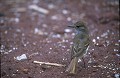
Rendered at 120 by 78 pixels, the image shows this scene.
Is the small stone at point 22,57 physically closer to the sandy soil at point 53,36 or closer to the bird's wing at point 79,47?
the sandy soil at point 53,36

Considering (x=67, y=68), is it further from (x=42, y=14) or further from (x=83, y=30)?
(x=42, y=14)

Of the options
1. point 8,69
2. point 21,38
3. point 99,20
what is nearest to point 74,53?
point 8,69

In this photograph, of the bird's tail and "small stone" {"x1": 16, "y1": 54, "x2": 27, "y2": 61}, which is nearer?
the bird's tail

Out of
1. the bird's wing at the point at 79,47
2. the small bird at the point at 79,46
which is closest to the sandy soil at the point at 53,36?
the small bird at the point at 79,46

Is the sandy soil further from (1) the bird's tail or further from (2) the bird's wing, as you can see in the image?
(2) the bird's wing

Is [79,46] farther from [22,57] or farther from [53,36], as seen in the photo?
[53,36]

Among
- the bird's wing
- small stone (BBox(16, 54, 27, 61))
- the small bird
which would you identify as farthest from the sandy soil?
the bird's wing
